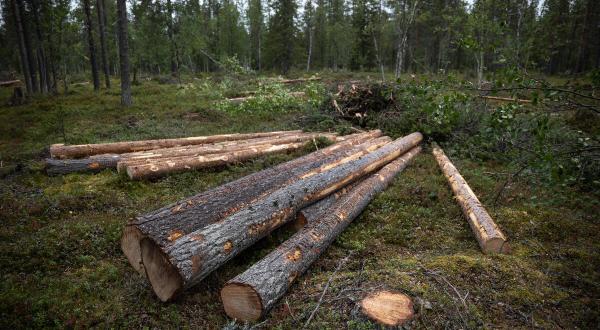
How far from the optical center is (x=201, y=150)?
8.53 m

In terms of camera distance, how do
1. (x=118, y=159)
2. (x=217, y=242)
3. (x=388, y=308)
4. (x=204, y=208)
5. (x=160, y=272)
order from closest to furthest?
(x=388, y=308)
(x=160, y=272)
(x=217, y=242)
(x=204, y=208)
(x=118, y=159)

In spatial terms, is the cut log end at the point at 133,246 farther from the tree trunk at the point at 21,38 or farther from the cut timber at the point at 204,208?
the tree trunk at the point at 21,38

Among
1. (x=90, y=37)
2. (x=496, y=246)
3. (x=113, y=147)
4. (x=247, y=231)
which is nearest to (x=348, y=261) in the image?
(x=247, y=231)

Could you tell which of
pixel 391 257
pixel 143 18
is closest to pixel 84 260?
pixel 391 257

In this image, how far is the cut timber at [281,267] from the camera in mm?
3365

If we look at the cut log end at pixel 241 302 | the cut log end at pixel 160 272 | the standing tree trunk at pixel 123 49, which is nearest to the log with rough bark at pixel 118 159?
the cut log end at pixel 160 272

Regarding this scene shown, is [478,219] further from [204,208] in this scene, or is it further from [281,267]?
[204,208]

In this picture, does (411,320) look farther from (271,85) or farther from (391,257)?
(271,85)

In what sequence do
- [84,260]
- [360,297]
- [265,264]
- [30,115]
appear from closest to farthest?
[360,297], [265,264], [84,260], [30,115]

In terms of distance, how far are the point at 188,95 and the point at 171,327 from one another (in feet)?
61.1

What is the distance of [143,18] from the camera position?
2880cm

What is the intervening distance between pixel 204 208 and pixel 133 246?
40.0 inches

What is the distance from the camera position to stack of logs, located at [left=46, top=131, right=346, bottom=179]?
738cm

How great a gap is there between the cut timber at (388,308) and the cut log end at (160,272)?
2.01 m
